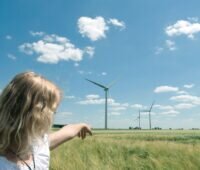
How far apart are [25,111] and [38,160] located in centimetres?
30

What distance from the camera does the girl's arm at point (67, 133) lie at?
2784 mm

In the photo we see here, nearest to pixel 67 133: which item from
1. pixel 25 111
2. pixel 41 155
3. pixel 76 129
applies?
pixel 76 129

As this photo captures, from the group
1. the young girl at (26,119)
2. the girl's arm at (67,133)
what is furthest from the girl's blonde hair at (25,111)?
the girl's arm at (67,133)

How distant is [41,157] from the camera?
2.38 metres

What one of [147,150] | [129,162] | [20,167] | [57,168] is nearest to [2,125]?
[20,167]

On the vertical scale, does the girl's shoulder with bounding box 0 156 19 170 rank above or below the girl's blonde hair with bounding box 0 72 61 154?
below

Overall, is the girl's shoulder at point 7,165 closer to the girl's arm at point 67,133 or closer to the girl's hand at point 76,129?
the girl's arm at point 67,133

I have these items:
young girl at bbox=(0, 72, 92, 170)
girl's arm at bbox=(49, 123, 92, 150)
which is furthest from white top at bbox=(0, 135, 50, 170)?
girl's arm at bbox=(49, 123, 92, 150)

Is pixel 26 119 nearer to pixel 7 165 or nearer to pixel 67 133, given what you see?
pixel 7 165

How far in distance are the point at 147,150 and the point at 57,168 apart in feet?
9.87

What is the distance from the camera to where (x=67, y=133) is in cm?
285

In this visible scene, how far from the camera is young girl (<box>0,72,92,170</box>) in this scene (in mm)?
2250

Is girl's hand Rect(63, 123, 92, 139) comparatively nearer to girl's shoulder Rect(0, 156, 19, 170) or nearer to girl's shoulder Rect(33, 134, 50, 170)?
girl's shoulder Rect(33, 134, 50, 170)

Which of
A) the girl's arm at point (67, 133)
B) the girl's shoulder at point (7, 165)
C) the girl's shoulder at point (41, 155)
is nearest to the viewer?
the girl's shoulder at point (7, 165)
